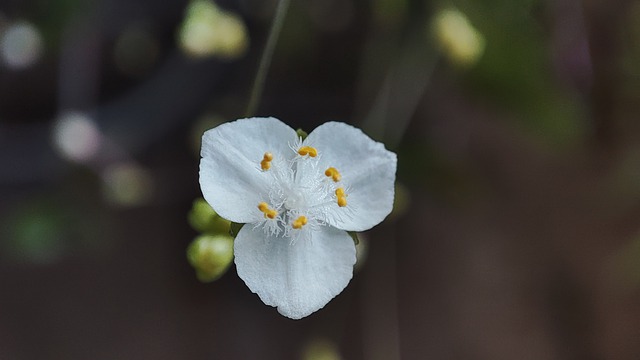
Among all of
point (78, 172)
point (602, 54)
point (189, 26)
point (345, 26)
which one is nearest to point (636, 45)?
point (602, 54)

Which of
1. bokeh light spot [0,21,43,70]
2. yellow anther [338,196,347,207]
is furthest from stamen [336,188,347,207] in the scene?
bokeh light spot [0,21,43,70]

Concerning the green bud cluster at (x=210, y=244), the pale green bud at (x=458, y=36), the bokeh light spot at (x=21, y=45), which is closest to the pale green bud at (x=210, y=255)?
the green bud cluster at (x=210, y=244)

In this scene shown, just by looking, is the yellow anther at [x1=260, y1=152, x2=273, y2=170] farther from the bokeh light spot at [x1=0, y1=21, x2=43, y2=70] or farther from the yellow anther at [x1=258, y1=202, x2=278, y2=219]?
the bokeh light spot at [x1=0, y1=21, x2=43, y2=70]

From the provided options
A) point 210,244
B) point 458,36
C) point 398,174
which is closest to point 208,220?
point 210,244

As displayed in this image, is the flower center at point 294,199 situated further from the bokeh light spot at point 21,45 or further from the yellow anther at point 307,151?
the bokeh light spot at point 21,45

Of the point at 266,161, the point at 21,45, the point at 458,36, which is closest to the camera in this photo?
the point at 266,161

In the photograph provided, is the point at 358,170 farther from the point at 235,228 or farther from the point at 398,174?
the point at 398,174
